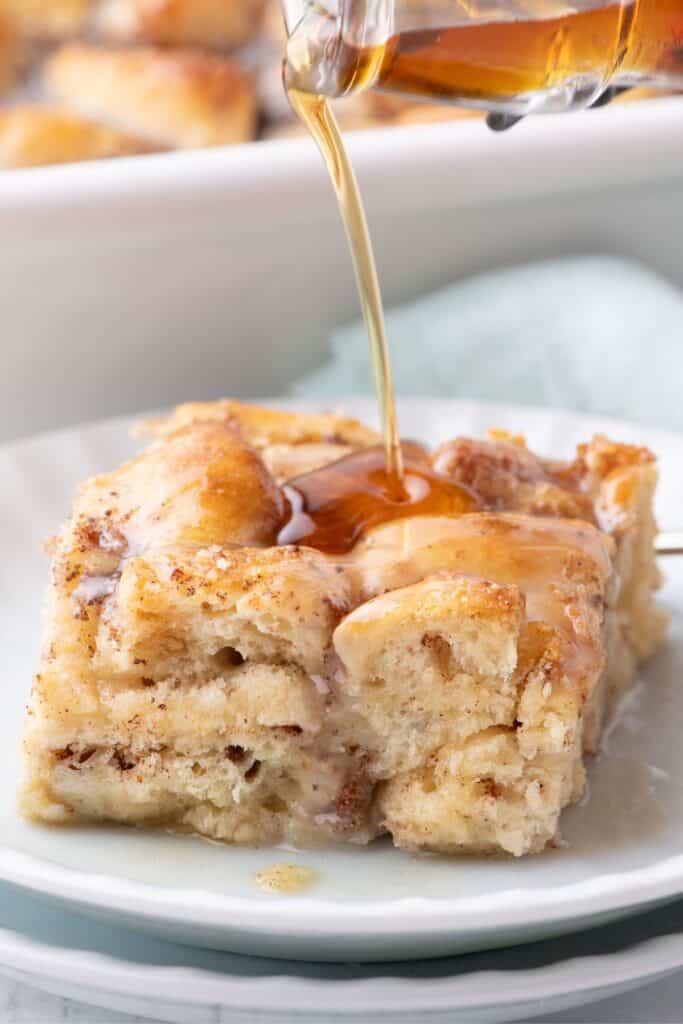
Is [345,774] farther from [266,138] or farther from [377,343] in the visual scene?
[266,138]

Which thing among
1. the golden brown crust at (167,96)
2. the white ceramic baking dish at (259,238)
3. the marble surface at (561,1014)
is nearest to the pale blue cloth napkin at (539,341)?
the white ceramic baking dish at (259,238)

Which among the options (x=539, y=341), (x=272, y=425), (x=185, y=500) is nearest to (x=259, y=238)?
(x=539, y=341)

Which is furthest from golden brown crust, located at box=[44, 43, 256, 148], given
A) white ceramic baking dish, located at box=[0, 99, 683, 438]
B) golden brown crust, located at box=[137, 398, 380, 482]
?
golden brown crust, located at box=[137, 398, 380, 482]

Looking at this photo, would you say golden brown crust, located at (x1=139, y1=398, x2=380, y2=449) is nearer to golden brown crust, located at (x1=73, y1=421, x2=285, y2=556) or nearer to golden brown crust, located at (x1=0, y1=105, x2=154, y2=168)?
golden brown crust, located at (x1=73, y1=421, x2=285, y2=556)

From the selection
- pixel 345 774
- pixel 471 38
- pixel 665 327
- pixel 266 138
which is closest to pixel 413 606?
pixel 345 774

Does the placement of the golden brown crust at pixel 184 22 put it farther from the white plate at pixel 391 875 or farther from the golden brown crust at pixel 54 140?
the white plate at pixel 391 875

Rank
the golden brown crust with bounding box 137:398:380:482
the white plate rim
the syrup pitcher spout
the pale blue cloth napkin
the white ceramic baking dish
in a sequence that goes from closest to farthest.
→ 1. the white plate rim
2. the syrup pitcher spout
3. the golden brown crust with bounding box 137:398:380:482
4. the white ceramic baking dish
5. the pale blue cloth napkin
